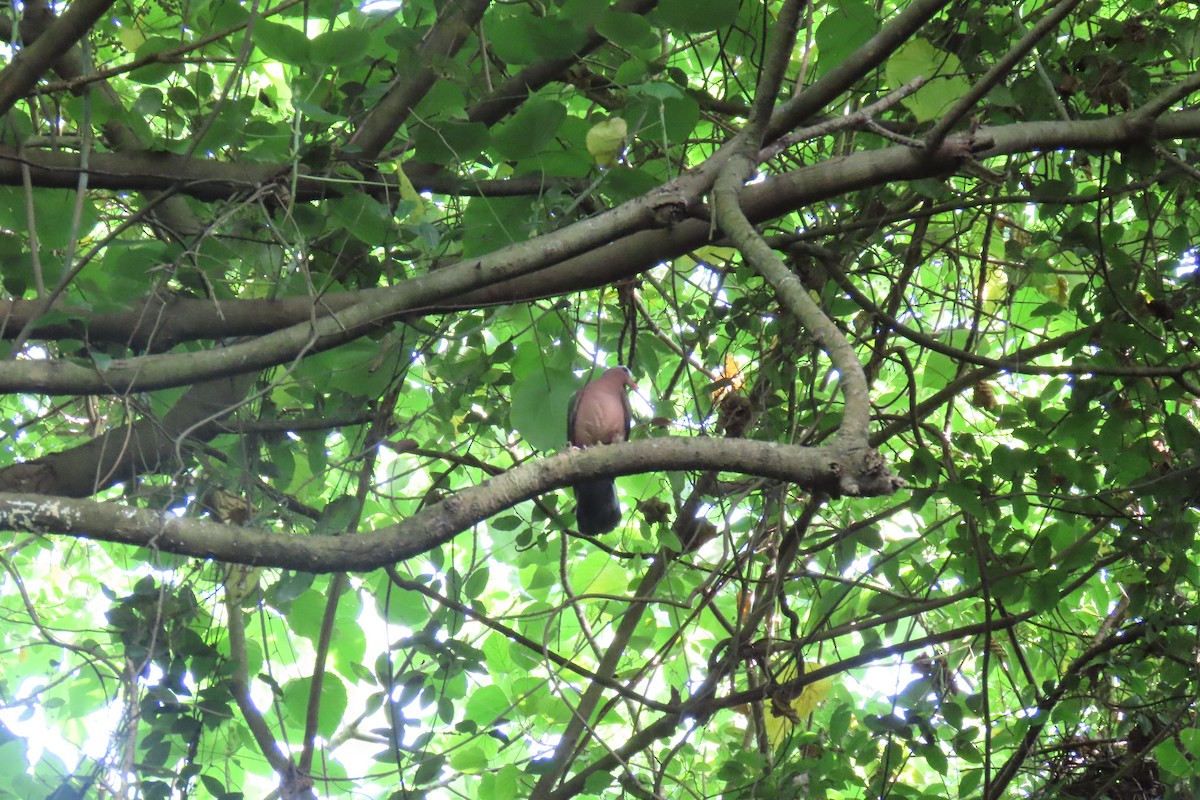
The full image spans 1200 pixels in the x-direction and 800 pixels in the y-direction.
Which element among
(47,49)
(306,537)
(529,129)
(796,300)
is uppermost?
(529,129)

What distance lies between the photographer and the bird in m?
3.71

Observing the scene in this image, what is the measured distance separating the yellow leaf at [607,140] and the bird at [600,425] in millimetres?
1242

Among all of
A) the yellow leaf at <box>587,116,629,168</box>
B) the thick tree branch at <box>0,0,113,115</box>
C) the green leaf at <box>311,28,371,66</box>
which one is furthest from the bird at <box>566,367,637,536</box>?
the thick tree branch at <box>0,0,113,115</box>

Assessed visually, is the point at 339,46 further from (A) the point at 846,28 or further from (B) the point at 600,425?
(B) the point at 600,425

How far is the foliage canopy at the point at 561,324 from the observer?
2.33 m

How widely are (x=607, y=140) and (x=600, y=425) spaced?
1.85 meters

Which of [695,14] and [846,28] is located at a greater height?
[846,28]

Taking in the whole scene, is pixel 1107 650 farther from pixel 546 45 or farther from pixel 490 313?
pixel 546 45

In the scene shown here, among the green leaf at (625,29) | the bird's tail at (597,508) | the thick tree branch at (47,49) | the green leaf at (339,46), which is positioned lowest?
the bird's tail at (597,508)

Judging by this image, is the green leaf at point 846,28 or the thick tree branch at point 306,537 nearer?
the thick tree branch at point 306,537

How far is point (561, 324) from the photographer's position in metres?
3.51

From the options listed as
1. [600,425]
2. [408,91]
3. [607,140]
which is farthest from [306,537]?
[600,425]

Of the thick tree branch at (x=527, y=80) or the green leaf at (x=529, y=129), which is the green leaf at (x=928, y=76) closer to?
the thick tree branch at (x=527, y=80)

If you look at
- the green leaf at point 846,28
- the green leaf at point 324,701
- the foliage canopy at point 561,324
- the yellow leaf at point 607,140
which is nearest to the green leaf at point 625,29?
the foliage canopy at point 561,324
